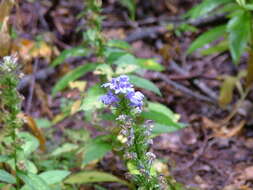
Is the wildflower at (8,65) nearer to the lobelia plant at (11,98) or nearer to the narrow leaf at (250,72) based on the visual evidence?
the lobelia plant at (11,98)

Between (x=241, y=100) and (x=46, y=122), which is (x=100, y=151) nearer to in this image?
(x=46, y=122)

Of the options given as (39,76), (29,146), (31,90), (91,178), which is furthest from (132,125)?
(39,76)

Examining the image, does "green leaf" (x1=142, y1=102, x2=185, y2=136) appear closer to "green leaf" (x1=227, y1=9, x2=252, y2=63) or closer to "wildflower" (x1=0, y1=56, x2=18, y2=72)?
"green leaf" (x1=227, y1=9, x2=252, y2=63)

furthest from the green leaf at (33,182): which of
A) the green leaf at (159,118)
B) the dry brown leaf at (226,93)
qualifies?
the dry brown leaf at (226,93)

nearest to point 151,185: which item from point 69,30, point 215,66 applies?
point 215,66

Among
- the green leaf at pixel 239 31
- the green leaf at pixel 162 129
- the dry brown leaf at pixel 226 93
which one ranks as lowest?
the green leaf at pixel 162 129

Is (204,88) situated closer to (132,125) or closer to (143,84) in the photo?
(143,84)

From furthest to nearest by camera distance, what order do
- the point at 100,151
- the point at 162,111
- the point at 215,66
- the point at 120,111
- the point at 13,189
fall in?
the point at 215,66 → the point at 162,111 → the point at 100,151 → the point at 13,189 → the point at 120,111
